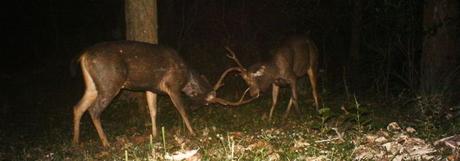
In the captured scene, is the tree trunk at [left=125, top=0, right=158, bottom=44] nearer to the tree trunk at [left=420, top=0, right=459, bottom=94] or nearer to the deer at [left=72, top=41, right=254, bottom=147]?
the deer at [left=72, top=41, right=254, bottom=147]

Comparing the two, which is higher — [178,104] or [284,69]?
[284,69]

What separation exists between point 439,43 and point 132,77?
15.7 feet

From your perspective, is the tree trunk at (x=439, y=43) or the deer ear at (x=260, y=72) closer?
the tree trunk at (x=439, y=43)

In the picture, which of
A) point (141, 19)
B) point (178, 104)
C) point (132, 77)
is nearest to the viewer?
point (132, 77)

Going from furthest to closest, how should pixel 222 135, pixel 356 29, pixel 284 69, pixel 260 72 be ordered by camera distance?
pixel 356 29, pixel 284 69, pixel 260 72, pixel 222 135

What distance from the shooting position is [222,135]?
8266mm

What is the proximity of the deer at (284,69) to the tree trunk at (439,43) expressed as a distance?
2306 mm

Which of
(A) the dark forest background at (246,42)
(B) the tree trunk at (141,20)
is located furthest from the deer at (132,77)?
(B) the tree trunk at (141,20)

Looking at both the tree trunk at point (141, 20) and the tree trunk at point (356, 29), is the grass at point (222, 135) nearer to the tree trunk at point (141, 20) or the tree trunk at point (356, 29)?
the tree trunk at point (141, 20)

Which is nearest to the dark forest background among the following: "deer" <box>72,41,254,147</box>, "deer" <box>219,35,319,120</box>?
"deer" <box>72,41,254,147</box>

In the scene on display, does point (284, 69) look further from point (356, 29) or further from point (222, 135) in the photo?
point (356, 29)

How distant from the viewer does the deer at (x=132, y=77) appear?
8.86 m

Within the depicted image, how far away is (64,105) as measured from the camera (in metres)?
13.9

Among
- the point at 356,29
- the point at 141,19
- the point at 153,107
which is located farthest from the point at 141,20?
the point at 356,29
